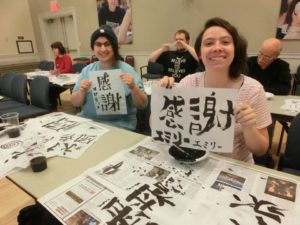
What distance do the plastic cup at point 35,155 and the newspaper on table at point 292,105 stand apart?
192 centimetres

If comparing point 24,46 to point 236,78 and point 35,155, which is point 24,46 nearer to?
point 35,155

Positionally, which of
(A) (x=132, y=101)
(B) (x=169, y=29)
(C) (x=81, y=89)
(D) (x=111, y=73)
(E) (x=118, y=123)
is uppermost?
(B) (x=169, y=29)

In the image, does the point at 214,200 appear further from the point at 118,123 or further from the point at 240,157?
the point at 118,123

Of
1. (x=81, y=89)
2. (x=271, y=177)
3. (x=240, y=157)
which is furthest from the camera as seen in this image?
(x=81, y=89)

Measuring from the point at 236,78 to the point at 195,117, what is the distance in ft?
1.32

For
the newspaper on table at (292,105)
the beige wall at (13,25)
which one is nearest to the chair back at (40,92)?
the newspaper on table at (292,105)

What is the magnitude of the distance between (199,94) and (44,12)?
7.98 metres

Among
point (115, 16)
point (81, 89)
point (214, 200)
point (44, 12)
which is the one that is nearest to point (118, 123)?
point (81, 89)

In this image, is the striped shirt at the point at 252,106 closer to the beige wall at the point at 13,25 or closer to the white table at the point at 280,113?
the white table at the point at 280,113

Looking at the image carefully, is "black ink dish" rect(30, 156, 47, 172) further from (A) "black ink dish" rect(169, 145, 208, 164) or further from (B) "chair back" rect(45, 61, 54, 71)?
(B) "chair back" rect(45, 61, 54, 71)

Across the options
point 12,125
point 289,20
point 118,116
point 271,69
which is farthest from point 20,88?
point 289,20

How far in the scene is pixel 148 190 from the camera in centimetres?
80

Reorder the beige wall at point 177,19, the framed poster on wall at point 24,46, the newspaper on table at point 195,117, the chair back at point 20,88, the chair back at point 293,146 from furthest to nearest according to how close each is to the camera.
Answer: the framed poster on wall at point 24,46, the beige wall at point 177,19, the chair back at point 20,88, the chair back at point 293,146, the newspaper on table at point 195,117

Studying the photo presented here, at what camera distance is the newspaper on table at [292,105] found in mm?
1876
